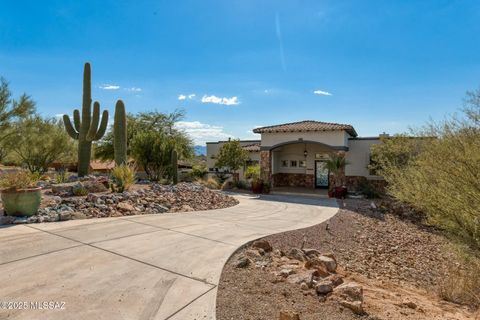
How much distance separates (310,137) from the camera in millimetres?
19531

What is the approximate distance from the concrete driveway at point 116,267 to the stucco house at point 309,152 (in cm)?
1230

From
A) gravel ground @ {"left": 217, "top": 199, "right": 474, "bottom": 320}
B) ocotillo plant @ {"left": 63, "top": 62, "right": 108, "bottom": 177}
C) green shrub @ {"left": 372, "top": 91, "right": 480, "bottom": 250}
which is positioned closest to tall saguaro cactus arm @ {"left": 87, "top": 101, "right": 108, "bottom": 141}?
ocotillo plant @ {"left": 63, "top": 62, "right": 108, "bottom": 177}

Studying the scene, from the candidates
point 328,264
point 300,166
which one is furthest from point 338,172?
point 328,264

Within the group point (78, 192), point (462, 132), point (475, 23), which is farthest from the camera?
point (78, 192)

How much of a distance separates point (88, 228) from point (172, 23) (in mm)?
9133

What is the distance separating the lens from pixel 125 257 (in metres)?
5.10

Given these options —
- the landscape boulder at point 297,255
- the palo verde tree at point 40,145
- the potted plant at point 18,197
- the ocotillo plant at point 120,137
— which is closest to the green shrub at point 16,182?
the potted plant at point 18,197

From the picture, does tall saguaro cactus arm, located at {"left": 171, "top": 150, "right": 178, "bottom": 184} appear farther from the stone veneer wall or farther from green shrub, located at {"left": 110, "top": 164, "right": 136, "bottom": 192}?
the stone veneer wall

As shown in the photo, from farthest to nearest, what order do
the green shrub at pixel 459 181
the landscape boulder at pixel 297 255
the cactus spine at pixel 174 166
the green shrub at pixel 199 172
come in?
the green shrub at pixel 199 172 < the cactus spine at pixel 174 166 < the landscape boulder at pixel 297 255 < the green shrub at pixel 459 181

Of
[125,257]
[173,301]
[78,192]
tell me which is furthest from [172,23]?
[173,301]

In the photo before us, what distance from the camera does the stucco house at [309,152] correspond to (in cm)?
1911

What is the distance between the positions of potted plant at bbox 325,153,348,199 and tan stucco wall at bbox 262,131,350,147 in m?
1.04

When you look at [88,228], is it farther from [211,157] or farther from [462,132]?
[211,157]

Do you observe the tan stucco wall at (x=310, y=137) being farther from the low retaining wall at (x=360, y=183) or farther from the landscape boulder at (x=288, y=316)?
the landscape boulder at (x=288, y=316)
